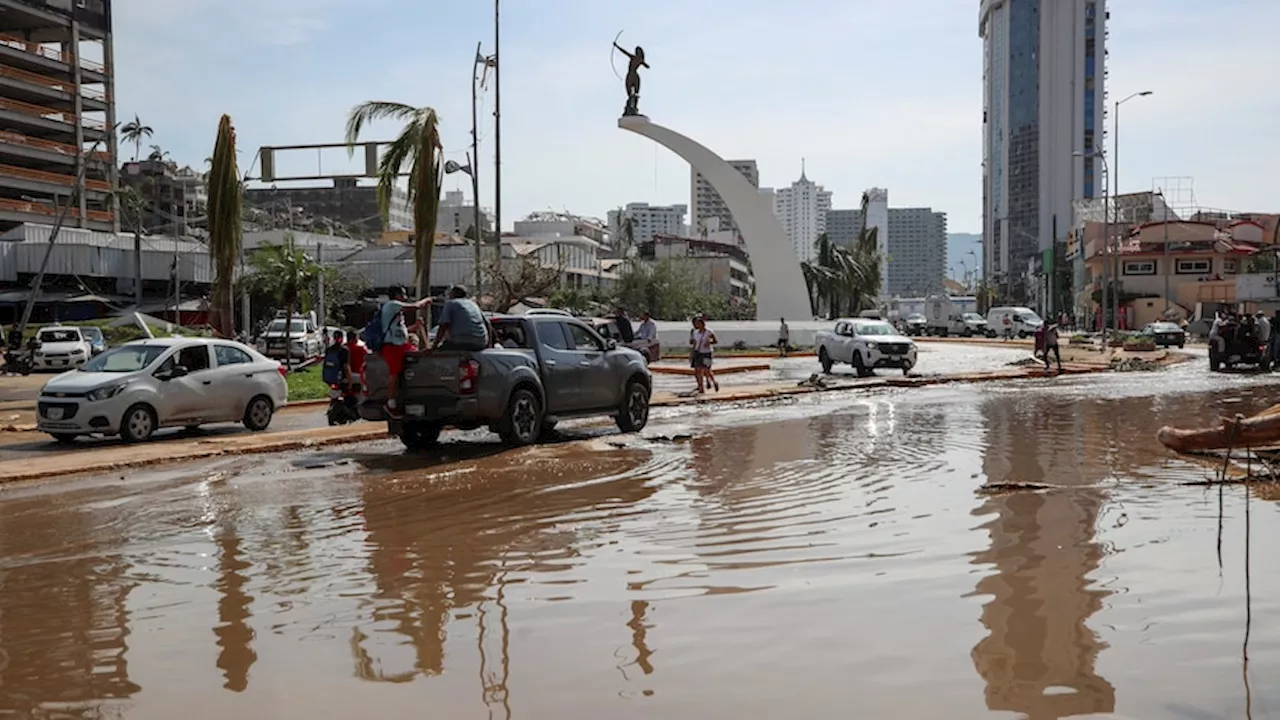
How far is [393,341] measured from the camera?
1413cm

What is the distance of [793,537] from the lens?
8.37 metres

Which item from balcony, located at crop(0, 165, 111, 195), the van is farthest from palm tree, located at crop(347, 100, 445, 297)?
balcony, located at crop(0, 165, 111, 195)

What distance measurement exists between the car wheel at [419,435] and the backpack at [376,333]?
1.05 m

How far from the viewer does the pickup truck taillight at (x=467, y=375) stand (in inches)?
541

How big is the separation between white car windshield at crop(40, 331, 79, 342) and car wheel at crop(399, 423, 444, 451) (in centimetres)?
3100

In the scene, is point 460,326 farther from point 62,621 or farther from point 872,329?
point 872,329

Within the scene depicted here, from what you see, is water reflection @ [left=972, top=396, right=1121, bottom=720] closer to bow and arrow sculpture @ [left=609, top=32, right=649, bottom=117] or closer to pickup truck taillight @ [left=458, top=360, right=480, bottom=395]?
pickup truck taillight @ [left=458, top=360, right=480, bottom=395]

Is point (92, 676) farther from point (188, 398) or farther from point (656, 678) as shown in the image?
point (188, 398)

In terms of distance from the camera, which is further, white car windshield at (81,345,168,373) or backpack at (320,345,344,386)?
backpack at (320,345,344,386)

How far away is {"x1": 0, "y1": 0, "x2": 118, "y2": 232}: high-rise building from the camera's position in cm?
7956

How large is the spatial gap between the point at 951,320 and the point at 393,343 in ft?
220

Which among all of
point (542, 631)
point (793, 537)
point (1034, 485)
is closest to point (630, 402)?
point (1034, 485)

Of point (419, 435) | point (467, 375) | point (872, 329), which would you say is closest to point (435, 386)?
point (467, 375)

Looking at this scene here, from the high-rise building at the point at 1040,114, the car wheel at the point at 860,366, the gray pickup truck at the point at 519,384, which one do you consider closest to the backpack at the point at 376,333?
the gray pickup truck at the point at 519,384
